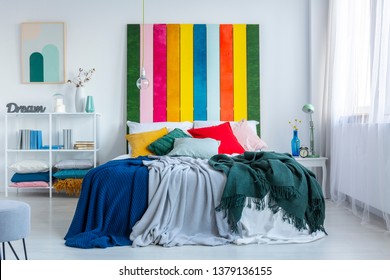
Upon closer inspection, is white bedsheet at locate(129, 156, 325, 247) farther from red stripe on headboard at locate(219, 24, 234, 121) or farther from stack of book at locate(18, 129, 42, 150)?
stack of book at locate(18, 129, 42, 150)

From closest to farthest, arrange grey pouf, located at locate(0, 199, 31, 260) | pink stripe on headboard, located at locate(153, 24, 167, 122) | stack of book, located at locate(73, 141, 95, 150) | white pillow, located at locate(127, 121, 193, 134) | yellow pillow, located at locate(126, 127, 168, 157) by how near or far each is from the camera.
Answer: grey pouf, located at locate(0, 199, 31, 260), yellow pillow, located at locate(126, 127, 168, 157), white pillow, located at locate(127, 121, 193, 134), stack of book, located at locate(73, 141, 95, 150), pink stripe on headboard, located at locate(153, 24, 167, 122)

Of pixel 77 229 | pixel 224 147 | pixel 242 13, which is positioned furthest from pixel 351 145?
pixel 77 229

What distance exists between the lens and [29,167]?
6.10 metres

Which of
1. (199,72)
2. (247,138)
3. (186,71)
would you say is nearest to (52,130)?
(186,71)

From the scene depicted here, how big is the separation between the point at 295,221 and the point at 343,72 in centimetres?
228

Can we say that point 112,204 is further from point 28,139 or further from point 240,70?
point 240,70

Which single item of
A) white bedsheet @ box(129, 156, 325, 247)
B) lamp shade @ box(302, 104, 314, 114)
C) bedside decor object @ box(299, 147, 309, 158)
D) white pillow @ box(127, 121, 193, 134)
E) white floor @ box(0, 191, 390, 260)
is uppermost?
lamp shade @ box(302, 104, 314, 114)

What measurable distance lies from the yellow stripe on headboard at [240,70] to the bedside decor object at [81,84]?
1870 mm

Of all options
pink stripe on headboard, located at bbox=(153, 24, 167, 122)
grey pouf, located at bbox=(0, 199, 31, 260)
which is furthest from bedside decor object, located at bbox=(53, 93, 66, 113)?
grey pouf, located at bbox=(0, 199, 31, 260)

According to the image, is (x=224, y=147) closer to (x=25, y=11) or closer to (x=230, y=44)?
(x=230, y=44)

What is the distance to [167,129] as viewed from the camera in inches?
232

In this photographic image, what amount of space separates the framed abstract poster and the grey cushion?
392 centimetres

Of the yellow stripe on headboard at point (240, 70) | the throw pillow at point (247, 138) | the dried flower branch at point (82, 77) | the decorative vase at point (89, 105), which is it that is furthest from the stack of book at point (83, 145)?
the yellow stripe on headboard at point (240, 70)

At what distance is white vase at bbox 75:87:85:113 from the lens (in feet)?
20.6
